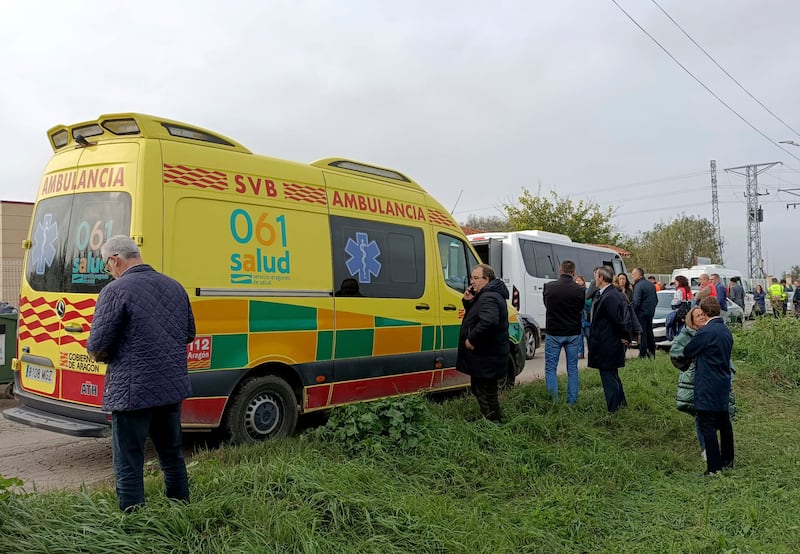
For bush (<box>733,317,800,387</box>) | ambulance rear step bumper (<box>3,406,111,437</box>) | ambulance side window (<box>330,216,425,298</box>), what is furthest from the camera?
bush (<box>733,317,800,387</box>)

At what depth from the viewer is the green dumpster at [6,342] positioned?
29.0ft

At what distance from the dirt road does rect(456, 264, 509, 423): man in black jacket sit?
2.81 m

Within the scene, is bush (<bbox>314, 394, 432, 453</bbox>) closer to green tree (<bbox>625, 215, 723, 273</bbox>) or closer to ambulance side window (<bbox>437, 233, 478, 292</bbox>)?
ambulance side window (<bbox>437, 233, 478, 292</bbox>)

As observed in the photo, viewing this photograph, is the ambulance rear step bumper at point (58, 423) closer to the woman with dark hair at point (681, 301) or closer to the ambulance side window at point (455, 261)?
the ambulance side window at point (455, 261)

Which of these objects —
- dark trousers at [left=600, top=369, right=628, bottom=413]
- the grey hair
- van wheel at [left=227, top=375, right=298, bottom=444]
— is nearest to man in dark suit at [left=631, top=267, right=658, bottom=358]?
dark trousers at [left=600, top=369, right=628, bottom=413]

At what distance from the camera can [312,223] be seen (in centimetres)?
646

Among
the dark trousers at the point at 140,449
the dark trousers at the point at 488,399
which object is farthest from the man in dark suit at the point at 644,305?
the dark trousers at the point at 140,449

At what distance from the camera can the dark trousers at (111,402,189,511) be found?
3623mm

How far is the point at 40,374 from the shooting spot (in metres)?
5.60

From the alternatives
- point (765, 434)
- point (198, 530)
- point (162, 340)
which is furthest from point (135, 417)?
point (765, 434)

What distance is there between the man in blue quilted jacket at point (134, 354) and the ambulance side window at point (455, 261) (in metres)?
4.71

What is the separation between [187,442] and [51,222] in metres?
2.41

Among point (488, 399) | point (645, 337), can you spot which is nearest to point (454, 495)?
point (488, 399)

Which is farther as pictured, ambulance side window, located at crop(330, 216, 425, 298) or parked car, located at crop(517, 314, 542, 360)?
parked car, located at crop(517, 314, 542, 360)
